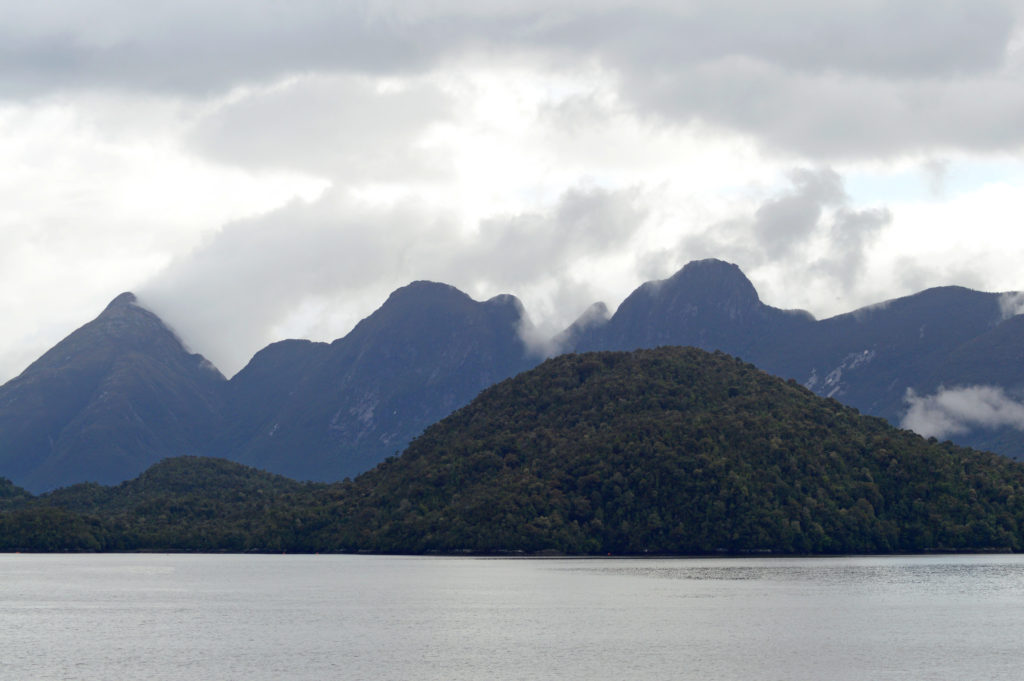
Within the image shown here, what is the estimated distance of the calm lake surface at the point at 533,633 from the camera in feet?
359

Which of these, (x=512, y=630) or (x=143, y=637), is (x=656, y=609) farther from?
(x=143, y=637)

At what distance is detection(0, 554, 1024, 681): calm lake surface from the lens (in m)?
110

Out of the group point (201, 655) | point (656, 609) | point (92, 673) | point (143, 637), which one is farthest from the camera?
point (656, 609)

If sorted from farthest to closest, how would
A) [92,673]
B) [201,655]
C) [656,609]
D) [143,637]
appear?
[656,609]
[143,637]
[201,655]
[92,673]

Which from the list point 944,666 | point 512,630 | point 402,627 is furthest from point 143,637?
point 944,666

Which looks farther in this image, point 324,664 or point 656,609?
point 656,609

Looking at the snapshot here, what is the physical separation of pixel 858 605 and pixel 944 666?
53.7m

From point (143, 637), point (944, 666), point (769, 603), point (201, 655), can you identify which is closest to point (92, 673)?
point (201, 655)

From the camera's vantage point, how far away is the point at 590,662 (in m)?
114

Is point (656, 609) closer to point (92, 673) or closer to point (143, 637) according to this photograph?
point (143, 637)

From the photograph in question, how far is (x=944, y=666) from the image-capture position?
110 m

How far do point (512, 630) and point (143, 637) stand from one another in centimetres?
3839

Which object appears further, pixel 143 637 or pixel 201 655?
pixel 143 637

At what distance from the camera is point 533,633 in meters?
→ 134
